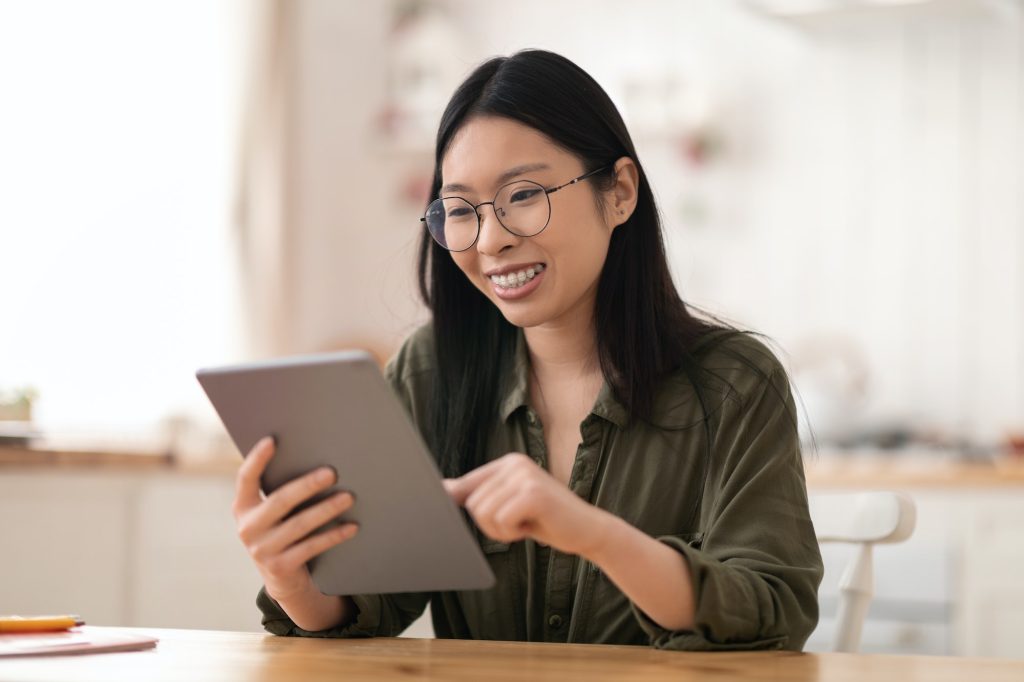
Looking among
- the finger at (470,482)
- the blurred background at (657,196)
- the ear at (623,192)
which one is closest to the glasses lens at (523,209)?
the ear at (623,192)

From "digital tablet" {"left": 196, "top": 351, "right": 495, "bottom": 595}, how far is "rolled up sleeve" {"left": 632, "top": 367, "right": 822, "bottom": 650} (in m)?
0.22

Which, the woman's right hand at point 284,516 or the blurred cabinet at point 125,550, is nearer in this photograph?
the woman's right hand at point 284,516

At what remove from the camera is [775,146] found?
4059 millimetres

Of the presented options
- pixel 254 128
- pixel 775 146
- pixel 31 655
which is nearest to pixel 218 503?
pixel 254 128

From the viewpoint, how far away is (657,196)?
369 centimetres

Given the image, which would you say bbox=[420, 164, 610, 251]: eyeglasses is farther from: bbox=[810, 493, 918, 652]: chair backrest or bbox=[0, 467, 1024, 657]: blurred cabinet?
bbox=[0, 467, 1024, 657]: blurred cabinet

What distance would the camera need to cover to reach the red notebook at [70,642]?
1167 millimetres

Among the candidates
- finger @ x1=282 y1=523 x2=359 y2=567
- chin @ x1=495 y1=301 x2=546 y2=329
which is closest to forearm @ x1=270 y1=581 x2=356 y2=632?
finger @ x1=282 y1=523 x2=359 y2=567

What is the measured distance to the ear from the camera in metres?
1.61

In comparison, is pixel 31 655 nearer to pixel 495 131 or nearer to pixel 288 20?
pixel 495 131

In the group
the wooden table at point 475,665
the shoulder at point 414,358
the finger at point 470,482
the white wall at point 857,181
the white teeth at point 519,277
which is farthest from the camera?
the white wall at point 857,181

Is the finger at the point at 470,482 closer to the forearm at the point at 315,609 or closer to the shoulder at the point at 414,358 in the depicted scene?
the forearm at the point at 315,609

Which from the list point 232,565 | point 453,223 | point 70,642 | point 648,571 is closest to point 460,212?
point 453,223

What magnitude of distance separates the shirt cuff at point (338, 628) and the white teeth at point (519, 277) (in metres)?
0.40
